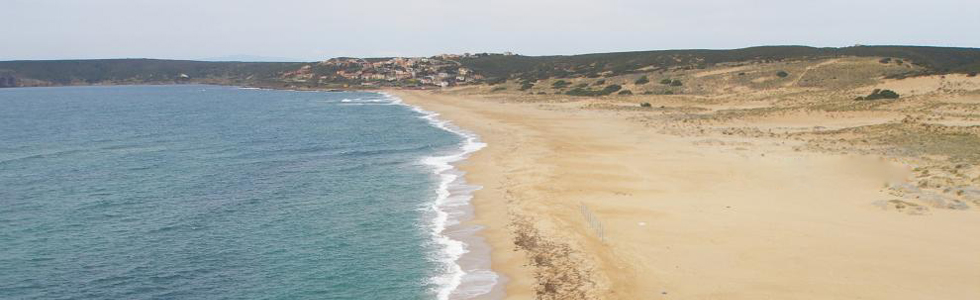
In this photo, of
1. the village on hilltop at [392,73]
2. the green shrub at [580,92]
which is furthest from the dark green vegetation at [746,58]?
the village on hilltop at [392,73]

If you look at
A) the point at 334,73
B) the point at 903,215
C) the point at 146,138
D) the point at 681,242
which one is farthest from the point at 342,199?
the point at 334,73

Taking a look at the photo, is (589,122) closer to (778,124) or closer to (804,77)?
(778,124)

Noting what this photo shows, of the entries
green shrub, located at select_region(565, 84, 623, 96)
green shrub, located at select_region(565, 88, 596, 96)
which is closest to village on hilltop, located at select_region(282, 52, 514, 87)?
green shrub, located at select_region(565, 88, 596, 96)

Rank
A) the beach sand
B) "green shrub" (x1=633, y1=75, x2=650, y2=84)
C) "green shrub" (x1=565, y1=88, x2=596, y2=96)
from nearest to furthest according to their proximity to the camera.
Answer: the beach sand, "green shrub" (x1=565, y1=88, x2=596, y2=96), "green shrub" (x1=633, y1=75, x2=650, y2=84)

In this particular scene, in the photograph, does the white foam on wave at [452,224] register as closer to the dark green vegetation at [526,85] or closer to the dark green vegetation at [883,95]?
the dark green vegetation at [883,95]

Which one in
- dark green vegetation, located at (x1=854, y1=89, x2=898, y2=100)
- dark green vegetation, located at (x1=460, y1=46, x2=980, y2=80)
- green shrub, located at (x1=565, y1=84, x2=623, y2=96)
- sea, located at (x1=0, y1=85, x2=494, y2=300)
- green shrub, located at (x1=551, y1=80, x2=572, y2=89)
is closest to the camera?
sea, located at (x1=0, y1=85, x2=494, y2=300)

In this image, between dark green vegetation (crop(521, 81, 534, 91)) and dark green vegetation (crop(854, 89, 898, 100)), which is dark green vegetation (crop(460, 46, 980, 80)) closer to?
dark green vegetation (crop(521, 81, 534, 91))

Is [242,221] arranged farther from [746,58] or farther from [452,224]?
[746,58]
